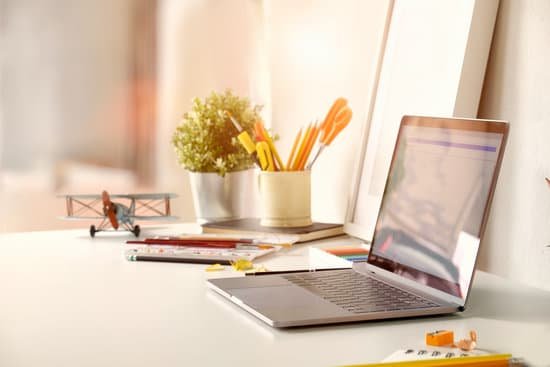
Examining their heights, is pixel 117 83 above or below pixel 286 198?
above

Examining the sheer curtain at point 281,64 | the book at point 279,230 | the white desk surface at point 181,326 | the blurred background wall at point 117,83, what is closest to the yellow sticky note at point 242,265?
the white desk surface at point 181,326

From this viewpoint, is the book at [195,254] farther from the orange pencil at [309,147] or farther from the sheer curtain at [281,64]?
the sheer curtain at [281,64]

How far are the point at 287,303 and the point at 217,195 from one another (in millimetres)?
774

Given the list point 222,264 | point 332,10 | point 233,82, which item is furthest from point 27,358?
point 233,82

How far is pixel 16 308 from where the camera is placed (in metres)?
1.02

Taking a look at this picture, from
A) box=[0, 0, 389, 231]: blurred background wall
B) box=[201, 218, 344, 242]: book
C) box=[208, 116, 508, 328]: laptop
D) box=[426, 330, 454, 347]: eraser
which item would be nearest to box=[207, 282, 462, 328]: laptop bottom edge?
box=[208, 116, 508, 328]: laptop

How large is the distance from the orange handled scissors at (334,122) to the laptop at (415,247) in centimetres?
39

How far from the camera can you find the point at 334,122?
160 cm

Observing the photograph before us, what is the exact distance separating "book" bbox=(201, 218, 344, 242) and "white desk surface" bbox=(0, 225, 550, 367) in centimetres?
24

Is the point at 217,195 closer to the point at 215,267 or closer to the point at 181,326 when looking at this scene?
the point at 215,267

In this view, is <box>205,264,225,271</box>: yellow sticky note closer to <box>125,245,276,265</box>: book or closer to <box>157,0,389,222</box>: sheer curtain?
<box>125,245,276,265</box>: book

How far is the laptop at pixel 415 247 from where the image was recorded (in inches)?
38.0

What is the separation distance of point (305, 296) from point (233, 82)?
1.29 m

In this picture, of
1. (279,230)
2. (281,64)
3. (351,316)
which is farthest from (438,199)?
(281,64)
